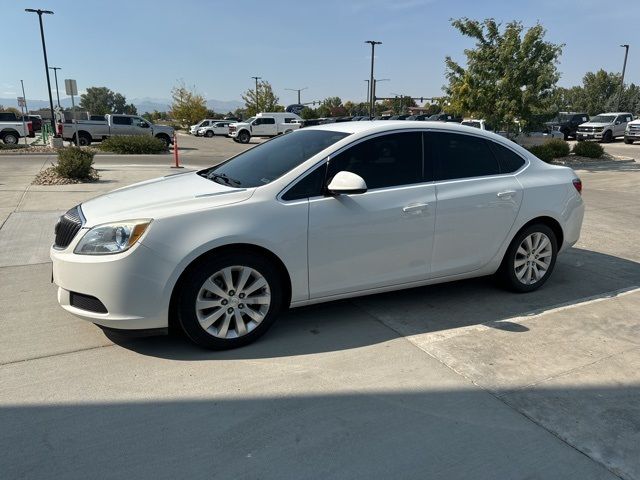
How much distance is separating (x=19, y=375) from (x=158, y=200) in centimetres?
146

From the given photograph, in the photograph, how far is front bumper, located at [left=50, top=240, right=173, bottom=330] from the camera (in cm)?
327

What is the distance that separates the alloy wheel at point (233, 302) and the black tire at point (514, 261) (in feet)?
7.93

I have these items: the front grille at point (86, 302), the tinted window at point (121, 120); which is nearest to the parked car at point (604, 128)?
the tinted window at point (121, 120)

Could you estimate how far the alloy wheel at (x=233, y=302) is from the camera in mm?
3484

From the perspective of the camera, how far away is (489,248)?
454cm

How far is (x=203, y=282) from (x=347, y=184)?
1250 mm

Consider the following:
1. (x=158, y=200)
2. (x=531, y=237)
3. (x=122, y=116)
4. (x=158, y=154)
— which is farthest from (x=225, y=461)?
(x=122, y=116)

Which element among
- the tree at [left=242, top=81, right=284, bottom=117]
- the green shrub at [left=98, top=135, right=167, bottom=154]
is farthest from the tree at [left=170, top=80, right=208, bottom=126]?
the green shrub at [left=98, top=135, right=167, bottom=154]

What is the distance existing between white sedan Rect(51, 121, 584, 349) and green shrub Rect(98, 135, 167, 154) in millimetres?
19007

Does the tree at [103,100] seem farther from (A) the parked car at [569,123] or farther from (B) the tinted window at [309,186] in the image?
(B) the tinted window at [309,186]

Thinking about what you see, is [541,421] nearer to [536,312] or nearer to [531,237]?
[536,312]

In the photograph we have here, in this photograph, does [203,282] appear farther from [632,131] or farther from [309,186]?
[632,131]

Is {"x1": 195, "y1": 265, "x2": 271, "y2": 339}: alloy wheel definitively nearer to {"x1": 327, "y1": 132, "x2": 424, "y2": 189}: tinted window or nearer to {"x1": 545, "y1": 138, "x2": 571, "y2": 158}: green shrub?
{"x1": 327, "y1": 132, "x2": 424, "y2": 189}: tinted window

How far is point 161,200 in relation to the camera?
3.62m
